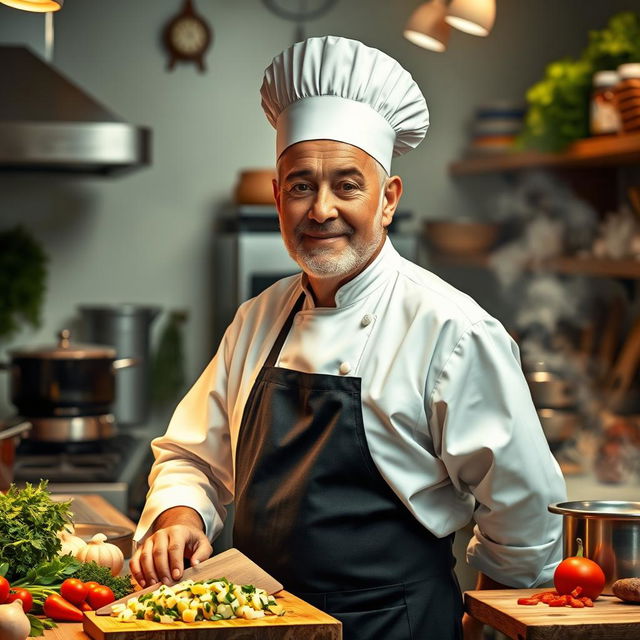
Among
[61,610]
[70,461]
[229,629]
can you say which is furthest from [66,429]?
[229,629]

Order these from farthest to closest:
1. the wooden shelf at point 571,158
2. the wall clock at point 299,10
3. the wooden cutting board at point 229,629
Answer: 1. the wall clock at point 299,10
2. the wooden shelf at point 571,158
3. the wooden cutting board at point 229,629

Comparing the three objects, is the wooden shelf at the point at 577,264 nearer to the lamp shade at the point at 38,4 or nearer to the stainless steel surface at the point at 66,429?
the stainless steel surface at the point at 66,429

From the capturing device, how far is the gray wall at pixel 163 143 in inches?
177

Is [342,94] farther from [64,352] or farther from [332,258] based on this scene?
[64,352]

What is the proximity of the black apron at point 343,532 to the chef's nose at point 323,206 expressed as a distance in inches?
9.4

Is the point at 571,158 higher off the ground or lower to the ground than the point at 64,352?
higher

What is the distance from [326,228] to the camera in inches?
67.2

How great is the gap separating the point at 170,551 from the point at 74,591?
0.47ft

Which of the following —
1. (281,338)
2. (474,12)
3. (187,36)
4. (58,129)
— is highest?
A: (187,36)

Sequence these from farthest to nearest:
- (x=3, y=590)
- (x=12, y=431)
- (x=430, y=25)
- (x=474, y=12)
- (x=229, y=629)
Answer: (x=430, y=25), (x=474, y=12), (x=12, y=431), (x=3, y=590), (x=229, y=629)

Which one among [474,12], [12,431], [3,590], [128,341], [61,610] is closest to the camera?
[3,590]

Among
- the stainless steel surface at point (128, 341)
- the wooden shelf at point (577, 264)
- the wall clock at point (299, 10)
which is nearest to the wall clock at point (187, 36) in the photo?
the wall clock at point (299, 10)

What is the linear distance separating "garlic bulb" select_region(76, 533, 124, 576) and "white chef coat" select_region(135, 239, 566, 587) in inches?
2.9

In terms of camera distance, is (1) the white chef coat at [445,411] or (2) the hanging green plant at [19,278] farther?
(2) the hanging green plant at [19,278]
